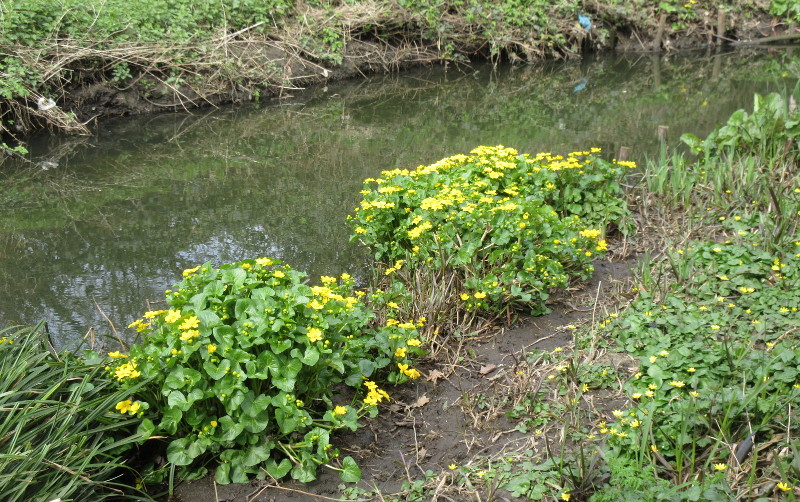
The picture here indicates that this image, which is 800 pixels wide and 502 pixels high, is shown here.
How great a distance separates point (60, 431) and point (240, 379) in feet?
2.15

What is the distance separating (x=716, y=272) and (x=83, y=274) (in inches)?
167

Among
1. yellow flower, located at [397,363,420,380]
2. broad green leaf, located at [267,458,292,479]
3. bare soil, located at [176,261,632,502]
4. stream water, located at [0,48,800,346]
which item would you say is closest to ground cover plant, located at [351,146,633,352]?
bare soil, located at [176,261,632,502]

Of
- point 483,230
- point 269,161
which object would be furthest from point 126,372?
point 269,161

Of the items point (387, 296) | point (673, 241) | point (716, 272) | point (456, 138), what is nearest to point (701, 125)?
point (456, 138)

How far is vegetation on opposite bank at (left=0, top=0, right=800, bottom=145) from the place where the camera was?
28.4 ft

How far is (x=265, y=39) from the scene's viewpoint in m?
10.9

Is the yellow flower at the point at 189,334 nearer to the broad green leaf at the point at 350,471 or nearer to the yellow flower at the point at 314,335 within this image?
the yellow flower at the point at 314,335

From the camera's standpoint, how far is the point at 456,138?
28.3 ft

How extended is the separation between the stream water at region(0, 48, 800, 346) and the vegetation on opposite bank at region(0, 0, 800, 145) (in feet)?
1.23

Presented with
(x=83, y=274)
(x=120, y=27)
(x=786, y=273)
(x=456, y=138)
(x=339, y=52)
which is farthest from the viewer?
(x=339, y=52)

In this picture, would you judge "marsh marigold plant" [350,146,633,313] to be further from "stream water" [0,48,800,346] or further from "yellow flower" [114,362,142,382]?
"yellow flower" [114,362,142,382]

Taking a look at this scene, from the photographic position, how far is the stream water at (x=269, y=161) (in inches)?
206

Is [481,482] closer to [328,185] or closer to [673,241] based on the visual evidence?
[673,241]

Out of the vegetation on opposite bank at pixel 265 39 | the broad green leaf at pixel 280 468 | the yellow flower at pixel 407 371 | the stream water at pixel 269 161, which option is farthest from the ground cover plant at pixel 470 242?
the vegetation on opposite bank at pixel 265 39
